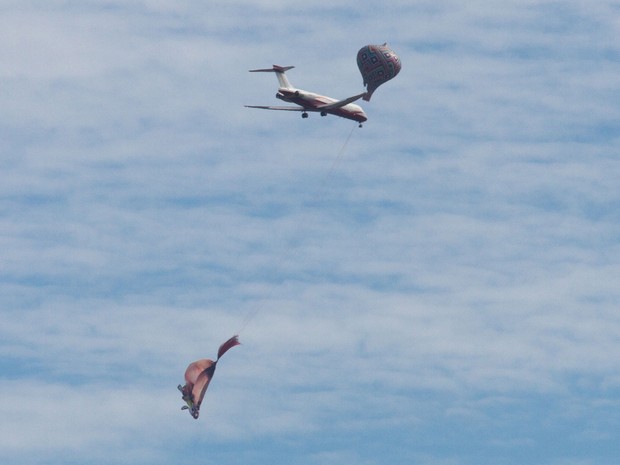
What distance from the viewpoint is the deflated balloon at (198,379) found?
191000mm

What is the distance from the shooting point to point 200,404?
7574 inches

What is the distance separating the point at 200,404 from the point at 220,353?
6270 millimetres

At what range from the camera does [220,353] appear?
192m

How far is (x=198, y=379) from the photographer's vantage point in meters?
195

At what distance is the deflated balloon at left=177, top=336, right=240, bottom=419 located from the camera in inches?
7520
